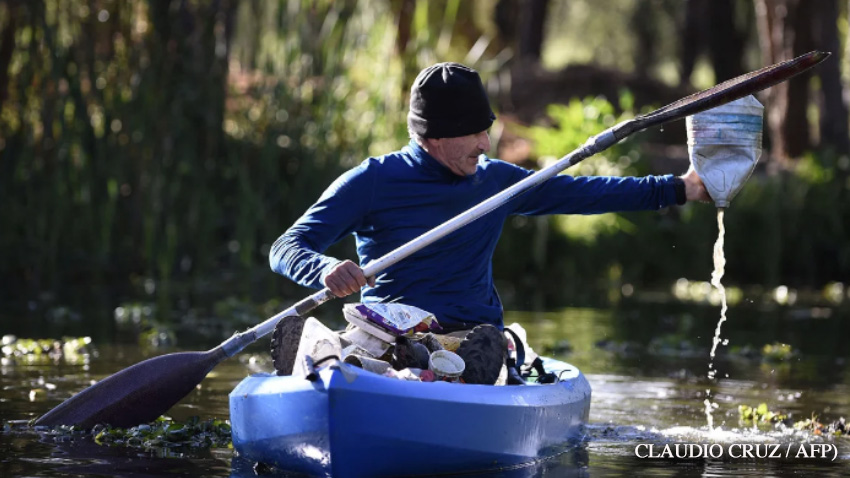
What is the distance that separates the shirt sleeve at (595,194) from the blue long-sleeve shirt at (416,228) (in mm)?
51

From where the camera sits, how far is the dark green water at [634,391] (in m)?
6.04

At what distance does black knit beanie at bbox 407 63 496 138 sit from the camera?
6004 millimetres

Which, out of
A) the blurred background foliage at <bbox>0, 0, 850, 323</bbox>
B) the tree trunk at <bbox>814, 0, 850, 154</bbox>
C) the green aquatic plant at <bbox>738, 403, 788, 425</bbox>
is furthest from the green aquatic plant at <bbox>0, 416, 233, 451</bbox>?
the tree trunk at <bbox>814, 0, 850, 154</bbox>

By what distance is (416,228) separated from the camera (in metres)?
6.12

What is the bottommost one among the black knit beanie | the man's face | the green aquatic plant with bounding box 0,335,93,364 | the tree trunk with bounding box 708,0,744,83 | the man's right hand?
the green aquatic plant with bounding box 0,335,93,364

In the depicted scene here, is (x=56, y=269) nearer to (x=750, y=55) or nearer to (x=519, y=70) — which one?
(x=519, y=70)

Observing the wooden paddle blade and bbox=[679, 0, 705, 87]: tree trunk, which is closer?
the wooden paddle blade

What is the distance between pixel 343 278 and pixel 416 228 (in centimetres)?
79

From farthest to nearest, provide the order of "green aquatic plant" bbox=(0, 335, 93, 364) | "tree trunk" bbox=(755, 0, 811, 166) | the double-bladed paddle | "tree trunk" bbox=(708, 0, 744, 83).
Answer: "tree trunk" bbox=(708, 0, 744, 83) → "tree trunk" bbox=(755, 0, 811, 166) → "green aquatic plant" bbox=(0, 335, 93, 364) → the double-bladed paddle

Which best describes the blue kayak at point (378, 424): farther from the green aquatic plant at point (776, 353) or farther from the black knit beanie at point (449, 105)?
the green aquatic plant at point (776, 353)

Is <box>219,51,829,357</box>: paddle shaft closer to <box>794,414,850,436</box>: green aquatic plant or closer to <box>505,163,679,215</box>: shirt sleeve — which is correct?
<box>505,163,679,215</box>: shirt sleeve

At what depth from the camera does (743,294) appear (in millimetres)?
16203

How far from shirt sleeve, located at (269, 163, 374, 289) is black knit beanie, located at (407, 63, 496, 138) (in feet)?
1.04

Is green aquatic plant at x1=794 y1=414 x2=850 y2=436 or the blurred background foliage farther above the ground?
the blurred background foliage
